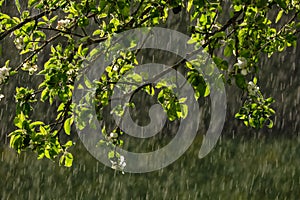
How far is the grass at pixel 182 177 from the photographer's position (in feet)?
31.8

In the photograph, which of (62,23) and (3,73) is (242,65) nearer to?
(62,23)

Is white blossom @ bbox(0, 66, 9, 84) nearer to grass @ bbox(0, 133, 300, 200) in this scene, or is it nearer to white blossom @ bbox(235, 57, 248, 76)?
white blossom @ bbox(235, 57, 248, 76)

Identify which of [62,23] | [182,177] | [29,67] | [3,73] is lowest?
[3,73]

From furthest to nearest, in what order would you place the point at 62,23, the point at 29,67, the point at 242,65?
the point at 29,67, the point at 62,23, the point at 242,65

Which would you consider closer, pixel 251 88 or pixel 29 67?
pixel 251 88

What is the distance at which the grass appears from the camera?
31.8ft

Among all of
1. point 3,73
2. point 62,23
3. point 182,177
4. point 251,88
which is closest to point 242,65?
point 251,88

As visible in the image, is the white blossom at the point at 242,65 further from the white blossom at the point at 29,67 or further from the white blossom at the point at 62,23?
the white blossom at the point at 29,67

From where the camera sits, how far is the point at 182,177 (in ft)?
34.3

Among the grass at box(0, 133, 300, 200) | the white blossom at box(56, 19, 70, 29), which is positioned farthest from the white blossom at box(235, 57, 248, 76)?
the grass at box(0, 133, 300, 200)

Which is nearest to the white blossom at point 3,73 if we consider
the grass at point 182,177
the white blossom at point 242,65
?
the white blossom at point 242,65

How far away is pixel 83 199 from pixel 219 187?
2094 mm

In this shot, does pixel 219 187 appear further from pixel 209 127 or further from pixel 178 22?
pixel 178 22

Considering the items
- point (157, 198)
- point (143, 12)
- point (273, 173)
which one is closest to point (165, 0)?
point (143, 12)
